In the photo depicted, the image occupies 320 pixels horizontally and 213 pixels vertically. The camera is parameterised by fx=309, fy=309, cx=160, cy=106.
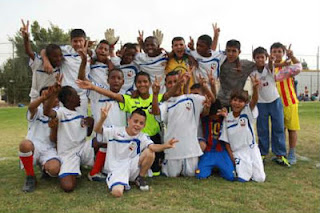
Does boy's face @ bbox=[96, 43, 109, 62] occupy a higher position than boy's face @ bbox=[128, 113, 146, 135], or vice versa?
boy's face @ bbox=[96, 43, 109, 62]

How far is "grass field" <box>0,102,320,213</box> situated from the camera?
2926mm

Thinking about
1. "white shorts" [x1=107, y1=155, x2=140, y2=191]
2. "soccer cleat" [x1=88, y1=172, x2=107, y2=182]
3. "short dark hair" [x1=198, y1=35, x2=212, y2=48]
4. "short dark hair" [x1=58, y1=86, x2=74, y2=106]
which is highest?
"short dark hair" [x1=198, y1=35, x2=212, y2=48]

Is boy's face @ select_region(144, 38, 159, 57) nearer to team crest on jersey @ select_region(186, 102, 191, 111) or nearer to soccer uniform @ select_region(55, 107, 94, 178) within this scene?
team crest on jersey @ select_region(186, 102, 191, 111)

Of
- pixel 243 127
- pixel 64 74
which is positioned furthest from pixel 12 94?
pixel 243 127

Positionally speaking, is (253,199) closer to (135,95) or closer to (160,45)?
(135,95)

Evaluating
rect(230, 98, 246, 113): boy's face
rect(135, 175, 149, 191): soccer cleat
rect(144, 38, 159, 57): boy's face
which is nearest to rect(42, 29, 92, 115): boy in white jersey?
rect(144, 38, 159, 57): boy's face

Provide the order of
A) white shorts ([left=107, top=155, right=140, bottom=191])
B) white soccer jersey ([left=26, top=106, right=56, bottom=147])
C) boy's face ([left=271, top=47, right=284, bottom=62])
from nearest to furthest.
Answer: white shorts ([left=107, top=155, right=140, bottom=191]), white soccer jersey ([left=26, top=106, right=56, bottom=147]), boy's face ([left=271, top=47, right=284, bottom=62])

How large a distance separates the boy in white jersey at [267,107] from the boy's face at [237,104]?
2.52 ft

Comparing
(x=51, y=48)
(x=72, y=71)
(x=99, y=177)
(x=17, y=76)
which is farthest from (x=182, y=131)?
(x=17, y=76)

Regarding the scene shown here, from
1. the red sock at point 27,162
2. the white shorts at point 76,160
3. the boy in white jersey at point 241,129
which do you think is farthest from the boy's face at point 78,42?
the boy in white jersey at point 241,129

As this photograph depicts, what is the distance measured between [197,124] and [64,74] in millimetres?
2160

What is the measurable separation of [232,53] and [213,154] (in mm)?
1611

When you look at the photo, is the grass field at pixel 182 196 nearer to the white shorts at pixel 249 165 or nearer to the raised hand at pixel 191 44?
the white shorts at pixel 249 165

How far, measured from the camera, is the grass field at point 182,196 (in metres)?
2.93
